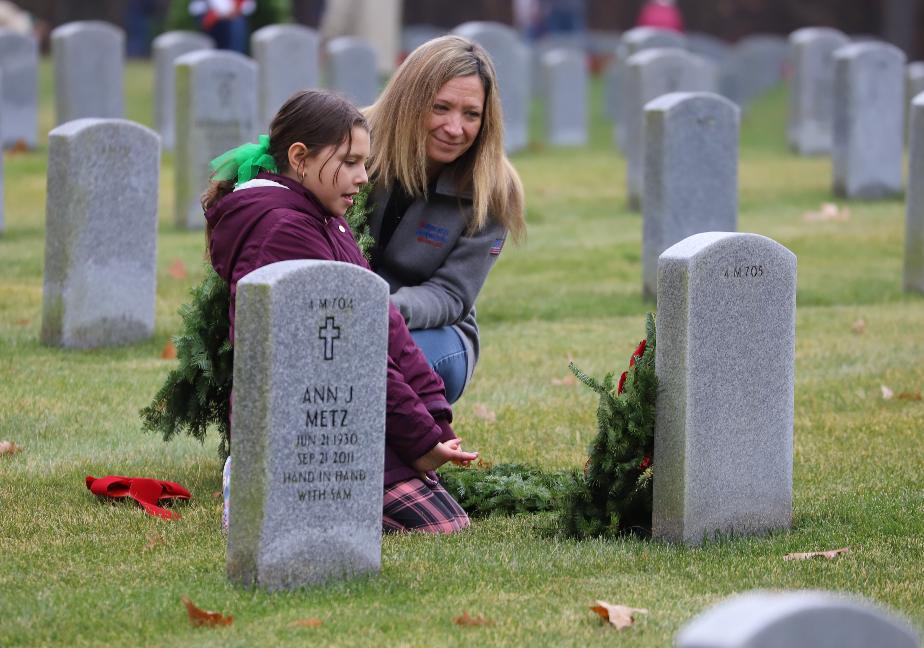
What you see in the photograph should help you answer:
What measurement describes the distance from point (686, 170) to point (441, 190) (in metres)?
4.74

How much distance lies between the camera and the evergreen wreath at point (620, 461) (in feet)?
16.5

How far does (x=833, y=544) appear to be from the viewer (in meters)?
5.16

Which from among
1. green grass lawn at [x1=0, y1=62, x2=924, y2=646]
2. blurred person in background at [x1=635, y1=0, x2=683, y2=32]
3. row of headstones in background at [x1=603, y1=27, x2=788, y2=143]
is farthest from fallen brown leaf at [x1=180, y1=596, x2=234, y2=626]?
blurred person in background at [x1=635, y1=0, x2=683, y2=32]

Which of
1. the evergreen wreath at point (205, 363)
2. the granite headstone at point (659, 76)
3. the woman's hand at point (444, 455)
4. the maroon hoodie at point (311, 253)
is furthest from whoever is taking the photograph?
the granite headstone at point (659, 76)

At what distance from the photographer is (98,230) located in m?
8.22

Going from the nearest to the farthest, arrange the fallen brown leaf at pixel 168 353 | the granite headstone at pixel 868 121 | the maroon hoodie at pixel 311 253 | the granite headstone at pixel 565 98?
the maroon hoodie at pixel 311 253
the fallen brown leaf at pixel 168 353
the granite headstone at pixel 868 121
the granite headstone at pixel 565 98

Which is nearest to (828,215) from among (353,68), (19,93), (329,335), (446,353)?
(353,68)

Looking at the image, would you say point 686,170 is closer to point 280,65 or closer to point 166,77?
point 280,65

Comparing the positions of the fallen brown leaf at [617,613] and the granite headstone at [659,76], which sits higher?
the granite headstone at [659,76]

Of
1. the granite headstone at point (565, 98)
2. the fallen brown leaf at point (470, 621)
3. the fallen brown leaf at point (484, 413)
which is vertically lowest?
the fallen brown leaf at point (470, 621)

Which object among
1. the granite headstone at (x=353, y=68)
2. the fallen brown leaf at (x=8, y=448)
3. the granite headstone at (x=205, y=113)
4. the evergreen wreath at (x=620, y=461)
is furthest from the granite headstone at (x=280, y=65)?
the evergreen wreath at (x=620, y=461)

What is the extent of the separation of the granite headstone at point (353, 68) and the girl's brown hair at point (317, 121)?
494 inches

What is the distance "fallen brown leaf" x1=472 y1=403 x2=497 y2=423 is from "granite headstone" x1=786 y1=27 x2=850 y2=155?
44.0ft

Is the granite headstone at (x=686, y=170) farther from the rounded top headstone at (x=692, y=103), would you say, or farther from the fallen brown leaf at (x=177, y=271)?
the fallen brown leaf at (x=177, y=271)
